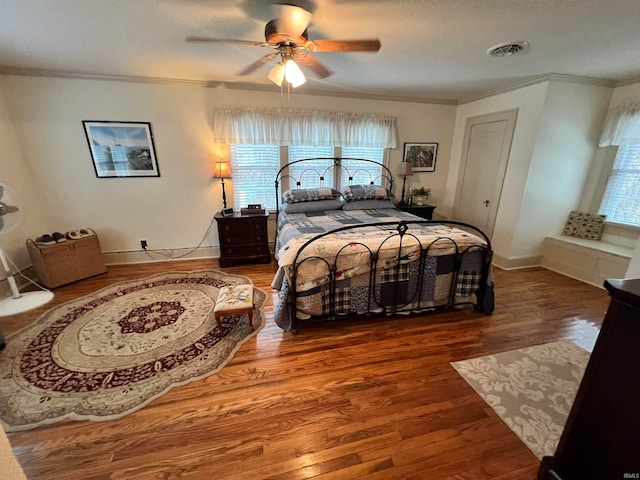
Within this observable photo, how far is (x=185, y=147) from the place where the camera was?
3711 mm

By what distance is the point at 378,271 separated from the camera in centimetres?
238

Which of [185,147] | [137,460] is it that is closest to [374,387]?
[137,460]

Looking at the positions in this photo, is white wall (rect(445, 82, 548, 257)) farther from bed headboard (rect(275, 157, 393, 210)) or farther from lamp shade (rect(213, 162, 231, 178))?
lamp shade (rect(213, 162, 231, 178))

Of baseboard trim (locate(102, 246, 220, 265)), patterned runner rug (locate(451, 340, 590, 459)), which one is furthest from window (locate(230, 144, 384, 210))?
patterned runner rug (locate(451, 340, 590, 459))

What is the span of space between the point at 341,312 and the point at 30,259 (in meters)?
3.89

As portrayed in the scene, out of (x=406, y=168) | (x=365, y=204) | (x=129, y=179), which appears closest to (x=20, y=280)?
(x=129, y=179)

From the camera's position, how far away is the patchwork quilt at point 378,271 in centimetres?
224

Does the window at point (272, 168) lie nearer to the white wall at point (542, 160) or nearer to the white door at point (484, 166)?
the white door at point (484, 166)

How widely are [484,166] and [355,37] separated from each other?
303cm

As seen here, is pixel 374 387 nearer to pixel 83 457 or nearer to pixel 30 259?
pixel 83 457

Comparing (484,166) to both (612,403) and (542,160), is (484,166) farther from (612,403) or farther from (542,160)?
(612,403)

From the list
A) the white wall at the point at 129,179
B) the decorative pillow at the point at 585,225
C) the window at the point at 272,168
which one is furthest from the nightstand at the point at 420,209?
the decorative pillow at the point at 585,225

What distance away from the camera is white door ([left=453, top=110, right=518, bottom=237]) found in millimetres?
3789

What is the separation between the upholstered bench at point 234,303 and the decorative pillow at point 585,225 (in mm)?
4548
